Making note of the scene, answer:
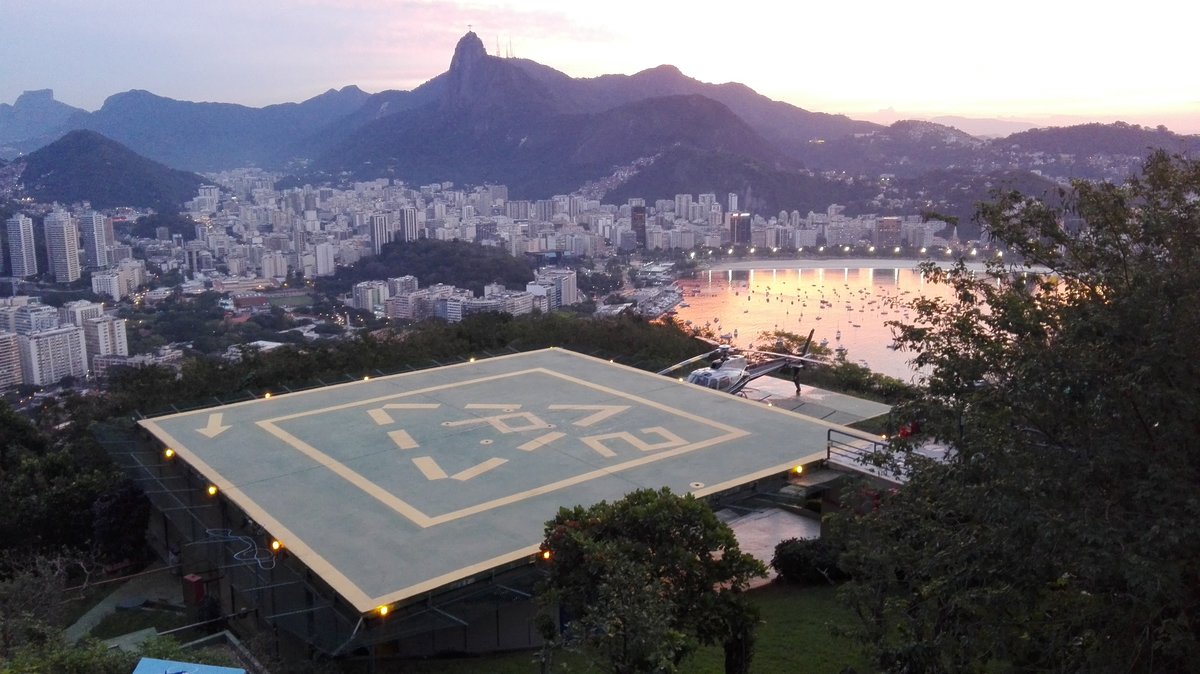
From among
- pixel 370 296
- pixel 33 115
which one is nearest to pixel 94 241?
pixel 370 296

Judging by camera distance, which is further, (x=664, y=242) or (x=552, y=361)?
(x=664, y=242)

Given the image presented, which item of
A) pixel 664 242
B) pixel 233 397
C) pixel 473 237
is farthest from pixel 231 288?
pixel 233 397

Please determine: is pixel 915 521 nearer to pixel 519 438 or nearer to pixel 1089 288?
pixel 1089 288

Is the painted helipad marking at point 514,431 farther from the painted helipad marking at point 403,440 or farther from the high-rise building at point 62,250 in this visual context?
the high-rise building at point 62,250

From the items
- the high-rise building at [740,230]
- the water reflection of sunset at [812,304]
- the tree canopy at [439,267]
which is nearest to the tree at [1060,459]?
the water reflection of sunset at [812,304]

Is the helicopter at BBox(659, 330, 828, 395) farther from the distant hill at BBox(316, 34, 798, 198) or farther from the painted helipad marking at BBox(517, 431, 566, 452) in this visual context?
the distant hill at BBox(316, 34, 798, 198)

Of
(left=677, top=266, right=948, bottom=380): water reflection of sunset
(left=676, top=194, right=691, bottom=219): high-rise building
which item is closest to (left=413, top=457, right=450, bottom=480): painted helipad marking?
(left=677, top=266, right=948, bottom=380): water reflection of sunset
